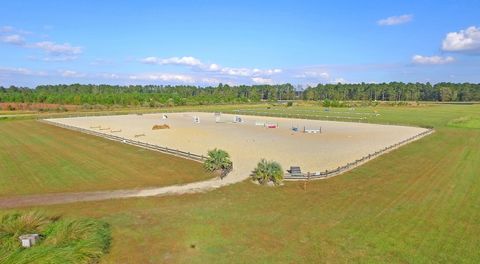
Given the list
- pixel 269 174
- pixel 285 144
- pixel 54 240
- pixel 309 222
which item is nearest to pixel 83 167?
pixel 269 174

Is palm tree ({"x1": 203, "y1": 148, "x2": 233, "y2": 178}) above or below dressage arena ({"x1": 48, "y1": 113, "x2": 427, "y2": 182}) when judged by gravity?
above

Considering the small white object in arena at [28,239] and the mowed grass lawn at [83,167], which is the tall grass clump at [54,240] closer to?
the small white object in arena at [28,239]

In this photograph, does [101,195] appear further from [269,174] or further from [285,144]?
[285,144]

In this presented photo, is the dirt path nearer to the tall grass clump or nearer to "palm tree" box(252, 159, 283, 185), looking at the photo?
"palm tree" box(252, 159, 283, 185)

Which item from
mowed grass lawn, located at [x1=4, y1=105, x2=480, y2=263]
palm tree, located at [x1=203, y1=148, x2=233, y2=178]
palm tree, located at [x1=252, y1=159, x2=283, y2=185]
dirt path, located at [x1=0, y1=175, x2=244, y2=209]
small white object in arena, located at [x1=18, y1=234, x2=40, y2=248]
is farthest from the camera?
palm tree, located at [x1=203, y1=148, x2=233, y2=178]

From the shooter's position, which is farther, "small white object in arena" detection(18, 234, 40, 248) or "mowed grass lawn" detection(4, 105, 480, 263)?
"mowed grass lawn" detection(4, 105, 480, 263)

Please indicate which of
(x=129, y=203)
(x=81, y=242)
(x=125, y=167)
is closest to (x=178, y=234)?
(x=81, y=242)

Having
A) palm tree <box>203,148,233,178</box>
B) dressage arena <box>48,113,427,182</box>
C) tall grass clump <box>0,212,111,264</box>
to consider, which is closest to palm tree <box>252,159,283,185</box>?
dressage arena <box>48,113,427,182</box>

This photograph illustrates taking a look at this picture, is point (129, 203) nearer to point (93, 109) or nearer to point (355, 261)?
point (355, 261)
